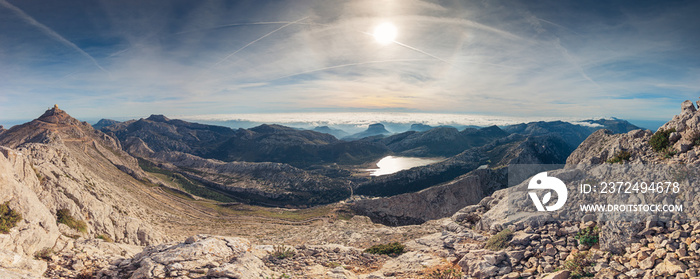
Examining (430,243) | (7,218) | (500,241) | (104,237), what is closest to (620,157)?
(500,241)

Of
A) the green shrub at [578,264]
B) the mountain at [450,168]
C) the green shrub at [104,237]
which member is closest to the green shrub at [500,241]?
the green shrub at [578,264]

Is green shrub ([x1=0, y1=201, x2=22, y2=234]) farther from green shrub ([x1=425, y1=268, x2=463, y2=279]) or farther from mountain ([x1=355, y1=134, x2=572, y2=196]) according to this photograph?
mountain ([x1=355, y1=134, x2=572, y2=196])

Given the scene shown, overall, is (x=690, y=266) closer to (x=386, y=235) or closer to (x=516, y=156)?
(x=386, y=235)

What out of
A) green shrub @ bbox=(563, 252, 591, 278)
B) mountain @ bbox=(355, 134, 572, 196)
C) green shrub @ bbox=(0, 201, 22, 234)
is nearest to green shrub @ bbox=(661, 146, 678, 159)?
green shrub @ bbox=(563, 252, 591, 278)

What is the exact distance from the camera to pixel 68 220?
21578mm

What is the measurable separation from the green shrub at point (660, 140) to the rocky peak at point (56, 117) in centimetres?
19909

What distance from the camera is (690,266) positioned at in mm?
9578

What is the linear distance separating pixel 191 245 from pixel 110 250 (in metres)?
7.21

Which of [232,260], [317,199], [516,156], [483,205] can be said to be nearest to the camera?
[232,260]

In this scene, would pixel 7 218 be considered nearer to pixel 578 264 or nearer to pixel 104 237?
pixel 104 237

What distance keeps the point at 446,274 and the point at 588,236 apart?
7.40 meters

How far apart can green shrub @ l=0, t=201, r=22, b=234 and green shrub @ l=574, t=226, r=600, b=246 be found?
29.7 meters

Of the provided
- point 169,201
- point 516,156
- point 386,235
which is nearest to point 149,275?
point 386,235

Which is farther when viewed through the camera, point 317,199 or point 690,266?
point 317,199
